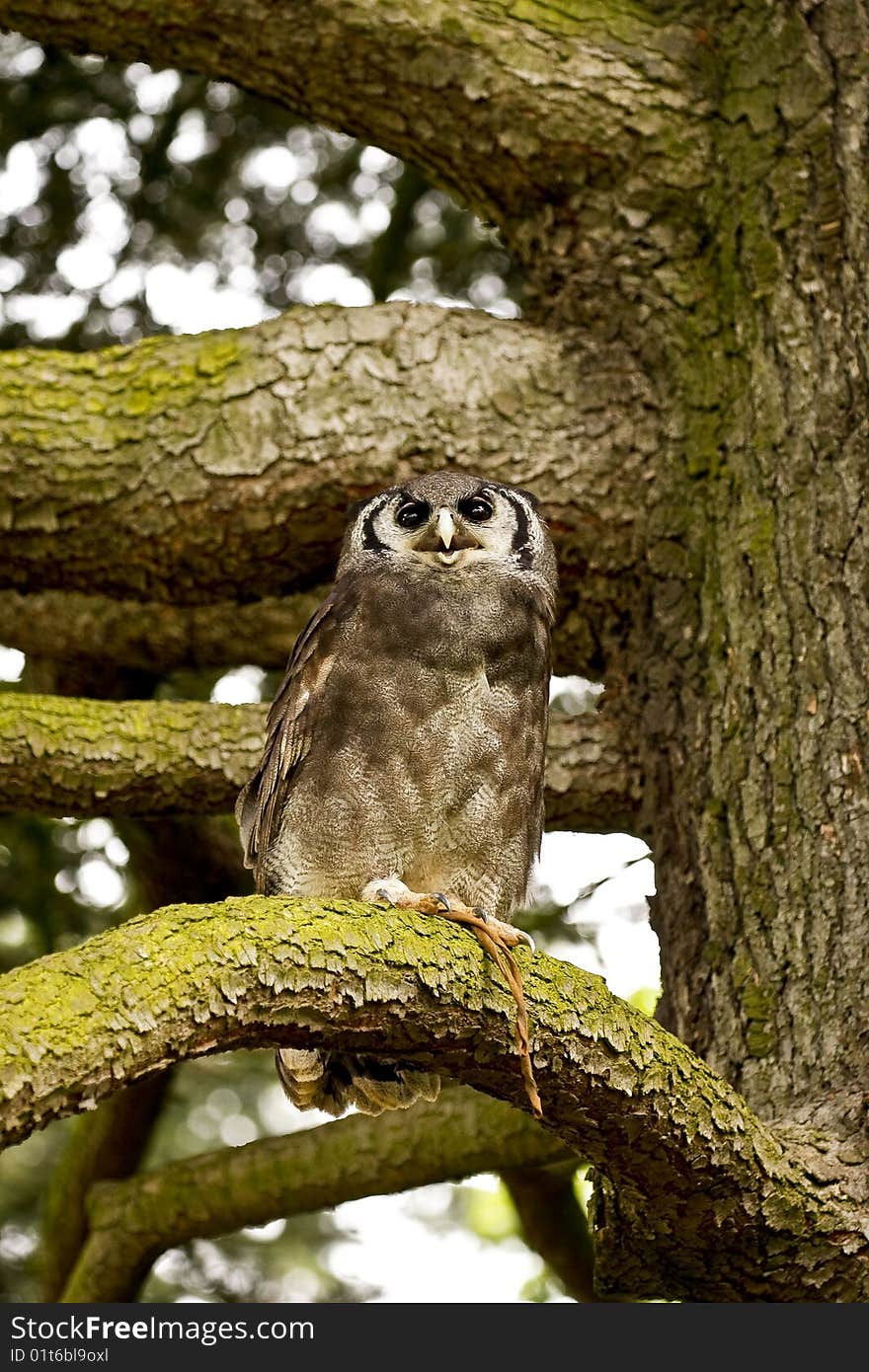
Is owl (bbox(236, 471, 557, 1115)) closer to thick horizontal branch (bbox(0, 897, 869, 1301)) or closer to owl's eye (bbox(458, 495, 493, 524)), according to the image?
owl's eye (bbox(458, 495, 493, 524))

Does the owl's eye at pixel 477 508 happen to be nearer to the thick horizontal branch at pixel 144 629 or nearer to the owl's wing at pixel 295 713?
the owl's wing at pixel 295 713

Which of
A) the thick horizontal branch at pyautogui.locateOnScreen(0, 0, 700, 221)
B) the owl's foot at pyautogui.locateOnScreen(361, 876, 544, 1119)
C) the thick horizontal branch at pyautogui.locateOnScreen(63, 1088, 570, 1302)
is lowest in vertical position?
the thick horizontal branch at pyautogui.locateOnScreen(63, 1088, 570, 1302)

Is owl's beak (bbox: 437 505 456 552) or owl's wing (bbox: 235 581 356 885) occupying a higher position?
owl's beak (bbox: 437 505 456 552)

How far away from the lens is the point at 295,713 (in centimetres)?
355

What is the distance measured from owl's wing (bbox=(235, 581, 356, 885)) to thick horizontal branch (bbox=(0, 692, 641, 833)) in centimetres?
32

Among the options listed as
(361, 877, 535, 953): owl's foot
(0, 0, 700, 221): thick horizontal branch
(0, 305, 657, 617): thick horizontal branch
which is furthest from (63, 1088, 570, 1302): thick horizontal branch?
(0, 0, 700, 221): thick horizontal branch

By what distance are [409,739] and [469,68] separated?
6.22 ft

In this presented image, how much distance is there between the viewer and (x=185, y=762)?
3893 millimetres

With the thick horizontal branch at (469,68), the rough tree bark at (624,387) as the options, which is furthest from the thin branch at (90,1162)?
the thick horizontal branch at (469,68)

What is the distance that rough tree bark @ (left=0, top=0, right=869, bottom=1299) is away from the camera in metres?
3.71

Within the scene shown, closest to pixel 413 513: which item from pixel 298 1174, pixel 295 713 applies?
pixel 295 713

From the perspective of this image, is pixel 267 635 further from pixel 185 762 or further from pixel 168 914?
pixel 168 914

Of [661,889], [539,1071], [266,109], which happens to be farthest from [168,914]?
[266,109]

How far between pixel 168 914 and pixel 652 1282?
4.68 feet
